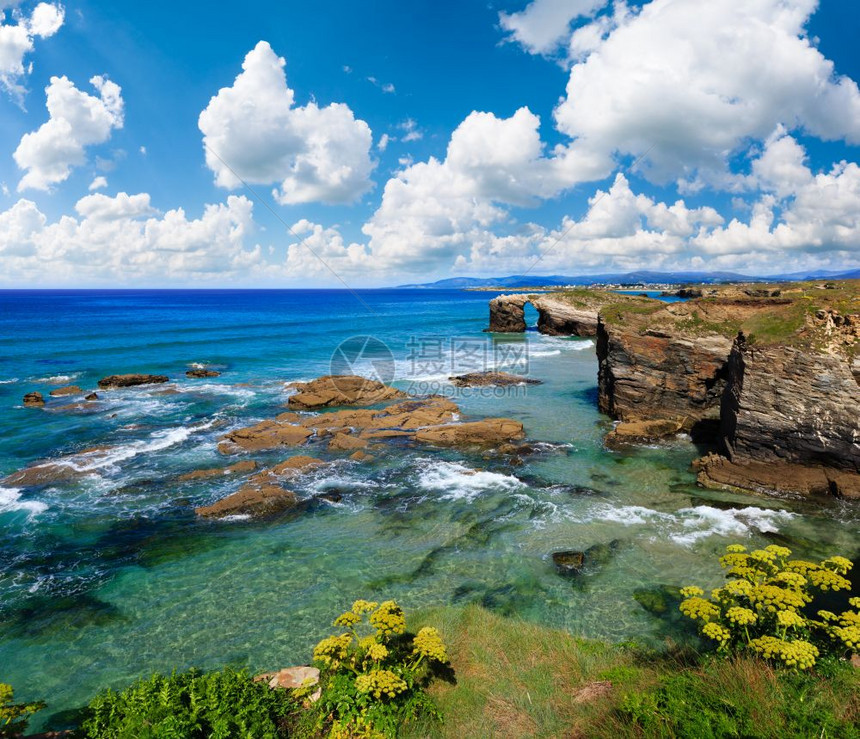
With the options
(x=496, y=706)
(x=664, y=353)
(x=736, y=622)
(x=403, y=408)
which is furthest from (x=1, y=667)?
(x=664, y=353)

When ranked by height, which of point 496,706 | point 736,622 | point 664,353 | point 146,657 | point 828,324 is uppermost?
point 828,324

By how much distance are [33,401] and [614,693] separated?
39.6m

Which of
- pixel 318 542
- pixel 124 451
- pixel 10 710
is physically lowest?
pixel 318 542

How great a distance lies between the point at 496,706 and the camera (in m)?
7.60

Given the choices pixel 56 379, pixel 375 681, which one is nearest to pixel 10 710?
pixel 375 681

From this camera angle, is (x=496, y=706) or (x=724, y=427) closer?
(x=496, y=706)

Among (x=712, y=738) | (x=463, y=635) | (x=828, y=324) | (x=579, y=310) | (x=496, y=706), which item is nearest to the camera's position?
(x=712, y=738)

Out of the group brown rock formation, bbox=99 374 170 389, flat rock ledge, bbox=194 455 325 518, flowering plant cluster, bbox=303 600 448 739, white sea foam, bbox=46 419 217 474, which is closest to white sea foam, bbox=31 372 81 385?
brown rock formation, bbox=99 374 170 389

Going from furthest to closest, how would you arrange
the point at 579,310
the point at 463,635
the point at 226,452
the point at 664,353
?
1. the point at 579,310
2. the point at 664,353
3. the point at 226,452
4. the point at 463,635

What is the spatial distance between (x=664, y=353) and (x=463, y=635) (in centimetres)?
2083

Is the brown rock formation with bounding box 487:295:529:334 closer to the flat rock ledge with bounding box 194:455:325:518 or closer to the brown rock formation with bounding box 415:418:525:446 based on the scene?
the brown rock formation with bounding box 415:418:525:446

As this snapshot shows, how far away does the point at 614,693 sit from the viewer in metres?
7.22

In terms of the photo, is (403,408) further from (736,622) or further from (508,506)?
(736,622)

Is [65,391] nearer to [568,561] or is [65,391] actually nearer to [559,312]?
[568,561]
